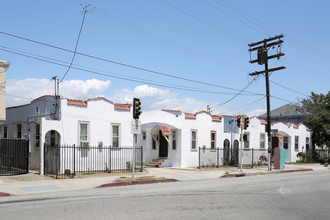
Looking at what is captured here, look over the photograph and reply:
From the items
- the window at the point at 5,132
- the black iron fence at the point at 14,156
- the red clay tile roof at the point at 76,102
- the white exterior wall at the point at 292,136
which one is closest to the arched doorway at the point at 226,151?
the white exterior wall at the point at 292,136

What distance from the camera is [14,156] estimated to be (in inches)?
787

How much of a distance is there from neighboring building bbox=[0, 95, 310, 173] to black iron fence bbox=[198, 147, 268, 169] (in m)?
0.09

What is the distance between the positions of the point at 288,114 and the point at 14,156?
3828 centimetres

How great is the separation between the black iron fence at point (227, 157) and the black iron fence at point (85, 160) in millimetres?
→ 5592

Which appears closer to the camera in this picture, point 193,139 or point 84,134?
point 84,134

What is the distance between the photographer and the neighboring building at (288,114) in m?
44.7

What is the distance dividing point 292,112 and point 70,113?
120 feet

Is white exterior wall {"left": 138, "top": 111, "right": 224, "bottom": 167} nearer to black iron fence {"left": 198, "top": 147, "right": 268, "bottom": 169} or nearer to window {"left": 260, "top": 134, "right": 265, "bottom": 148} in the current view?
black iron fence {"left": 198, "top": 147, "right": 268, "bottom": 169}

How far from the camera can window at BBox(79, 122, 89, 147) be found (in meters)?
21.3

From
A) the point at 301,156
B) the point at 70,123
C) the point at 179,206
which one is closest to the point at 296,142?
the point at 301,156

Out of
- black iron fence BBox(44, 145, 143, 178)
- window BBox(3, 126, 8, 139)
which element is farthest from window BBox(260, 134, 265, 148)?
window BBox(3, 126, 8, 139)

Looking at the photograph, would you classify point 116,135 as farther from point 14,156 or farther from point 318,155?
point 318,155

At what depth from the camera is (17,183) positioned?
16.2m

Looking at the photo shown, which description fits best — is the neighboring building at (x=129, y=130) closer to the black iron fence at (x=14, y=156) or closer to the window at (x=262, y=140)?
the window at (x=262, y=140)
